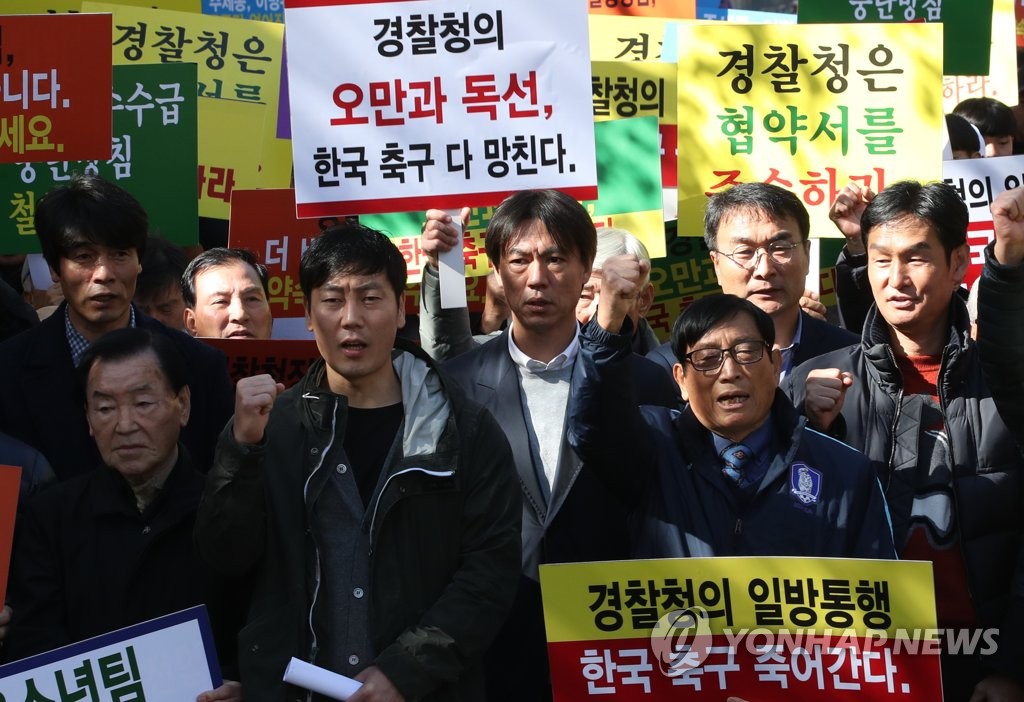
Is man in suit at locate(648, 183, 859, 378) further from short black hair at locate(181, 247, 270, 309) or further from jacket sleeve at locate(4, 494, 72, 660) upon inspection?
jacket sleeve at locate(4, 494, 72, 660)

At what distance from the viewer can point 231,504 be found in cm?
361

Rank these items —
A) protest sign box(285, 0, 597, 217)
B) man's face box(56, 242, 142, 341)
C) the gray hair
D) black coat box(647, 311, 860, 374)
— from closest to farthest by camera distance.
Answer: man's face box(56, 242, 142, 341) → black coat box(647, 311, 860, 374) → protest sign box(285, 0, 597, 217) → the gray hair

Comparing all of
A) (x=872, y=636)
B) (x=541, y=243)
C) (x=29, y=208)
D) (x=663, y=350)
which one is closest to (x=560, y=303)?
(x=541, y=243)

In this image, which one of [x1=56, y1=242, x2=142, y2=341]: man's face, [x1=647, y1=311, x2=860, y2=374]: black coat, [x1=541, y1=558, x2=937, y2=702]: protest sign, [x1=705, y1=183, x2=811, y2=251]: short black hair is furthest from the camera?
[x1=705, y1=183, x2=811, y2=251]: short black hair

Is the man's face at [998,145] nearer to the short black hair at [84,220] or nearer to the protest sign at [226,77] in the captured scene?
the protest sign at [226,77]

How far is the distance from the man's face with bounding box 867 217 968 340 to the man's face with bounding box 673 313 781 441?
24.7 inches

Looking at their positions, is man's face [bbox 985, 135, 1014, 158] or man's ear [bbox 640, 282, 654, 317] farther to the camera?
man's face [bbox 985, 135, 1014, 158]

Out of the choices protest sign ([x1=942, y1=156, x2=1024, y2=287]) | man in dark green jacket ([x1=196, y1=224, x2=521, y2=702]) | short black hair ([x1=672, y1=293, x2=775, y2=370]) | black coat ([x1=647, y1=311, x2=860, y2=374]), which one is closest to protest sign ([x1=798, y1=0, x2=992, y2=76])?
protest sign ([x1=942, y1=156, x2=1024, y2=287])

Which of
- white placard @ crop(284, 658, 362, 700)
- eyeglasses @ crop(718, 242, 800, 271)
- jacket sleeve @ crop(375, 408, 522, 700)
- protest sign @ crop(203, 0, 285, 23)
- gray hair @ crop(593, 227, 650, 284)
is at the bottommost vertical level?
white placard @ crop(284, 658, 362, 700)

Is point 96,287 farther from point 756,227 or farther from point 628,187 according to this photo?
point 628,187

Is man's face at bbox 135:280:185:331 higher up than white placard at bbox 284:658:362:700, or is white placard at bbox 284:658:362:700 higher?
man's face at bbox 135:280:185:331

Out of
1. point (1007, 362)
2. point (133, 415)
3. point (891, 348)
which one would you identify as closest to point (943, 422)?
point (891, 348)

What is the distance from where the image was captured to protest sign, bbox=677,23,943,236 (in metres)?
5.76

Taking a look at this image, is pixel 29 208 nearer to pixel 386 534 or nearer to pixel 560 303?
pixel 560 303
